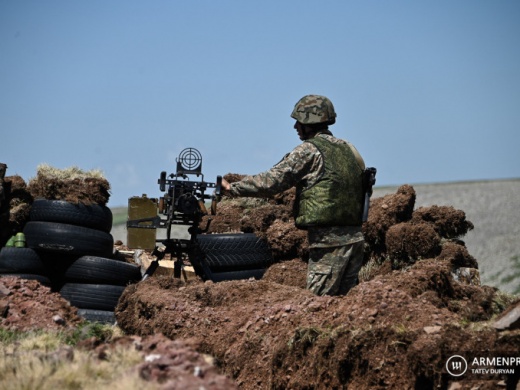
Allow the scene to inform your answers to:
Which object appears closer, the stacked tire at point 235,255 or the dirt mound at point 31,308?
the dirt mound at point 31,308

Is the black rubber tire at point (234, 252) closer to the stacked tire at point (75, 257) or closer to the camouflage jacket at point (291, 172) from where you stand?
the stacked tire at point (75, 257)

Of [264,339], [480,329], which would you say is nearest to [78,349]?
[264,339]

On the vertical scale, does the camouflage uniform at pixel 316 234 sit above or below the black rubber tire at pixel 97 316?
above

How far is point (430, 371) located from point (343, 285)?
342 centimetres

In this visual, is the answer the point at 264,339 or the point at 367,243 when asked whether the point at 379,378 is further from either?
the point at 367,243

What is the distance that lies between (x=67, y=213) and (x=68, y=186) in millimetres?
500

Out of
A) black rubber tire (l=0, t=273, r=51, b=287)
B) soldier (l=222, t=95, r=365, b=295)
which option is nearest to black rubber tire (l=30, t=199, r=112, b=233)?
black rubber tire (l=0, t=273, r=51, b=287)

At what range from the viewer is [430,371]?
7.33 m

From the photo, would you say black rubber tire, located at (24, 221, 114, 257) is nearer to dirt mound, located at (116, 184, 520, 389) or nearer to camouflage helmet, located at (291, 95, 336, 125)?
dirt mound, located at (116, 184, 520, 389)

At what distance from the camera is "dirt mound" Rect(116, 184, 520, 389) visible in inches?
292

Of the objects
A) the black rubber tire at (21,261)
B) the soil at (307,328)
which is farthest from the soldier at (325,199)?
the black rubber tire at (21,261)

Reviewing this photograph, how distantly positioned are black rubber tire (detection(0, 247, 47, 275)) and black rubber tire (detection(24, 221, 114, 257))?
0.17 meters

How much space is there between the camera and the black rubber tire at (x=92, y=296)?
44.1 ft

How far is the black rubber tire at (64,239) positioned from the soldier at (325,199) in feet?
13.0
